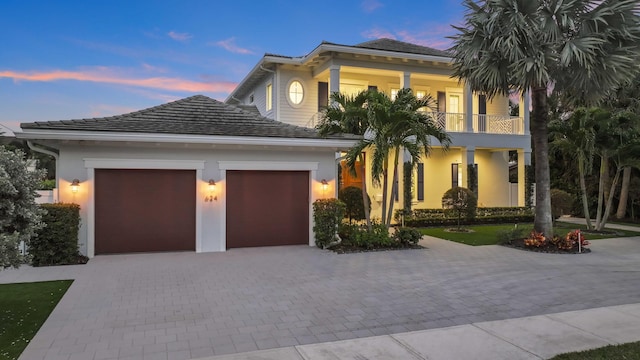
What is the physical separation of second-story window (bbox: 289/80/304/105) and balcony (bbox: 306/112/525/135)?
19.0 feet

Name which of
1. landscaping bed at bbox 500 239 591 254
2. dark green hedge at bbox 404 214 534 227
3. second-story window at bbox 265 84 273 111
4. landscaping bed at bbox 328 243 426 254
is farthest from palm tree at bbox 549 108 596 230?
second-story window at bbox 265 84 273 111

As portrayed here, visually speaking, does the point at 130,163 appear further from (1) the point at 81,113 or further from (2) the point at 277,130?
(1) the point at 81,113

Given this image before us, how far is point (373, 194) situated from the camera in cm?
1867

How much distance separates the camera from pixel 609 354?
429 cm

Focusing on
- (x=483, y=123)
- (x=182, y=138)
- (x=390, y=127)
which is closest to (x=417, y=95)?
(x=483, y=123)

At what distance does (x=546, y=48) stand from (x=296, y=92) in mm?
10086

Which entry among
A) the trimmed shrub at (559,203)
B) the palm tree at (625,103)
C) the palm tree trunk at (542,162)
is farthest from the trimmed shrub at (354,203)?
the palm tree at (625,103)

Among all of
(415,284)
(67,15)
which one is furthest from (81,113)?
(415,284)

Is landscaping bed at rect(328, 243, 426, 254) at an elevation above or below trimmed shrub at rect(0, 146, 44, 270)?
→ below

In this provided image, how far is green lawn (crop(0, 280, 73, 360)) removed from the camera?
4.66 meters

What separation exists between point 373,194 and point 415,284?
36.7ft

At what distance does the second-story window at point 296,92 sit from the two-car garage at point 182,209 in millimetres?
7106

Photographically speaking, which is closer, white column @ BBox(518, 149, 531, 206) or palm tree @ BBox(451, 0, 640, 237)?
palm tree @ BBox(451, 0, 640, 237)

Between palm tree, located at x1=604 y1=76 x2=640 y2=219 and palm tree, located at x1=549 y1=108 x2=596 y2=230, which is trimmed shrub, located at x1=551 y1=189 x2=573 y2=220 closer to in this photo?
palm tree, located at x1=549 y1=108 x2=596 y2=230
